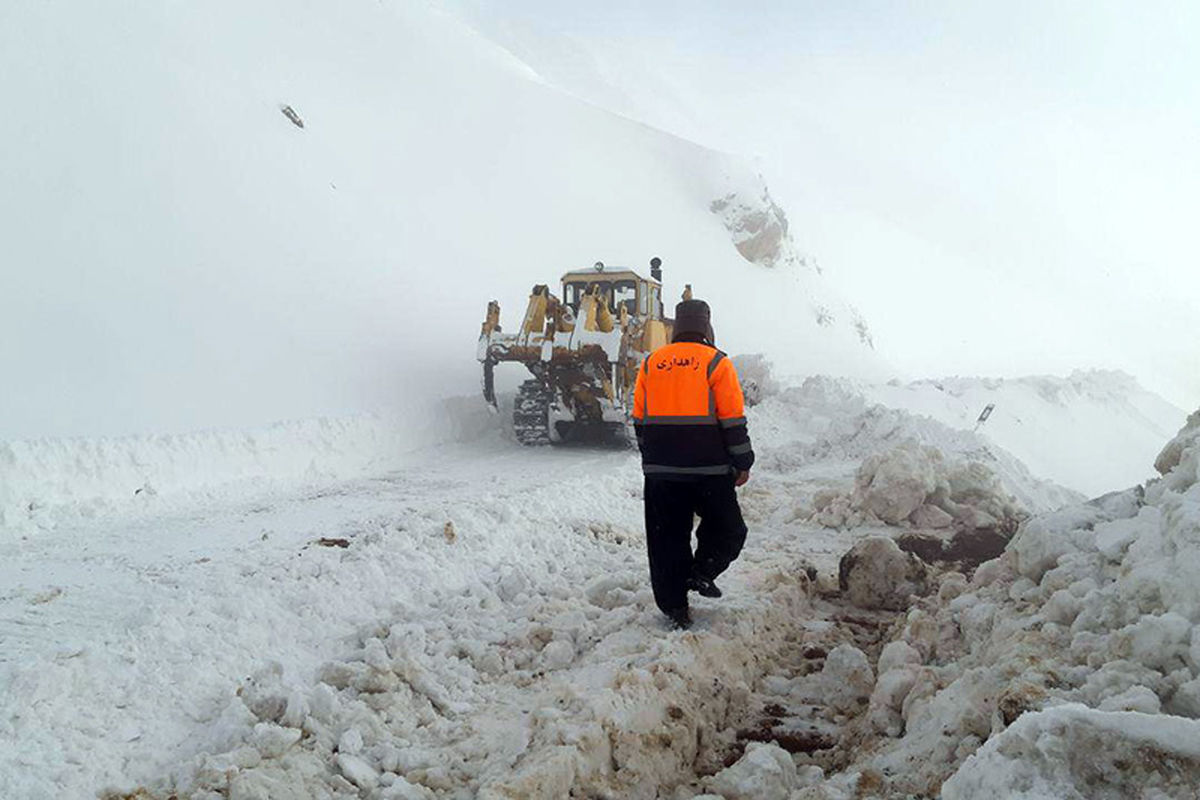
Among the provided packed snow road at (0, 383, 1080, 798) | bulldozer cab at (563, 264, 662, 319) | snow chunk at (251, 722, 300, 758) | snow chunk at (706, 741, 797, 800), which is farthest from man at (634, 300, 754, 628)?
bulldozer cab at (563, 264, 662, 319)

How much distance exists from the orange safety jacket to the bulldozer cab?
287 inches

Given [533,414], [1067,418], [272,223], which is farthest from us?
[1067,418]

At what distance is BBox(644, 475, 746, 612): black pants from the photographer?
384 cm

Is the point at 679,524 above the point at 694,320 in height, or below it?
below

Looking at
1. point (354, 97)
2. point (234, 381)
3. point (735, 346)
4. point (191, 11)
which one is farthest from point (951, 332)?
point (234, 381)

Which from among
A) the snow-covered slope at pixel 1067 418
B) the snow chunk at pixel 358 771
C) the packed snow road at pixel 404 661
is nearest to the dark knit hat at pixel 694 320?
the packed snow road at pixel 404 661

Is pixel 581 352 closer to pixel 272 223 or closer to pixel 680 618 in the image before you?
pixel 680 618

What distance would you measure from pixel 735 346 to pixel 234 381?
18.5m

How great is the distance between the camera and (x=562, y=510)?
651 cm

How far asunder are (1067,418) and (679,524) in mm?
15465

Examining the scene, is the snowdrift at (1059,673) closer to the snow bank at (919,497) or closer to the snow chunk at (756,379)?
the snow bank at (919,497)

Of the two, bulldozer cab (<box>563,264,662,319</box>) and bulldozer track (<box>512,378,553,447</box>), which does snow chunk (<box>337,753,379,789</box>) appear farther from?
bulldozer cab (<box>563,264,662,319</box>)

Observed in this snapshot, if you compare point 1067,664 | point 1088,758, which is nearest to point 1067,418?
point 1067,664

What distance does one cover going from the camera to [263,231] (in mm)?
13570
